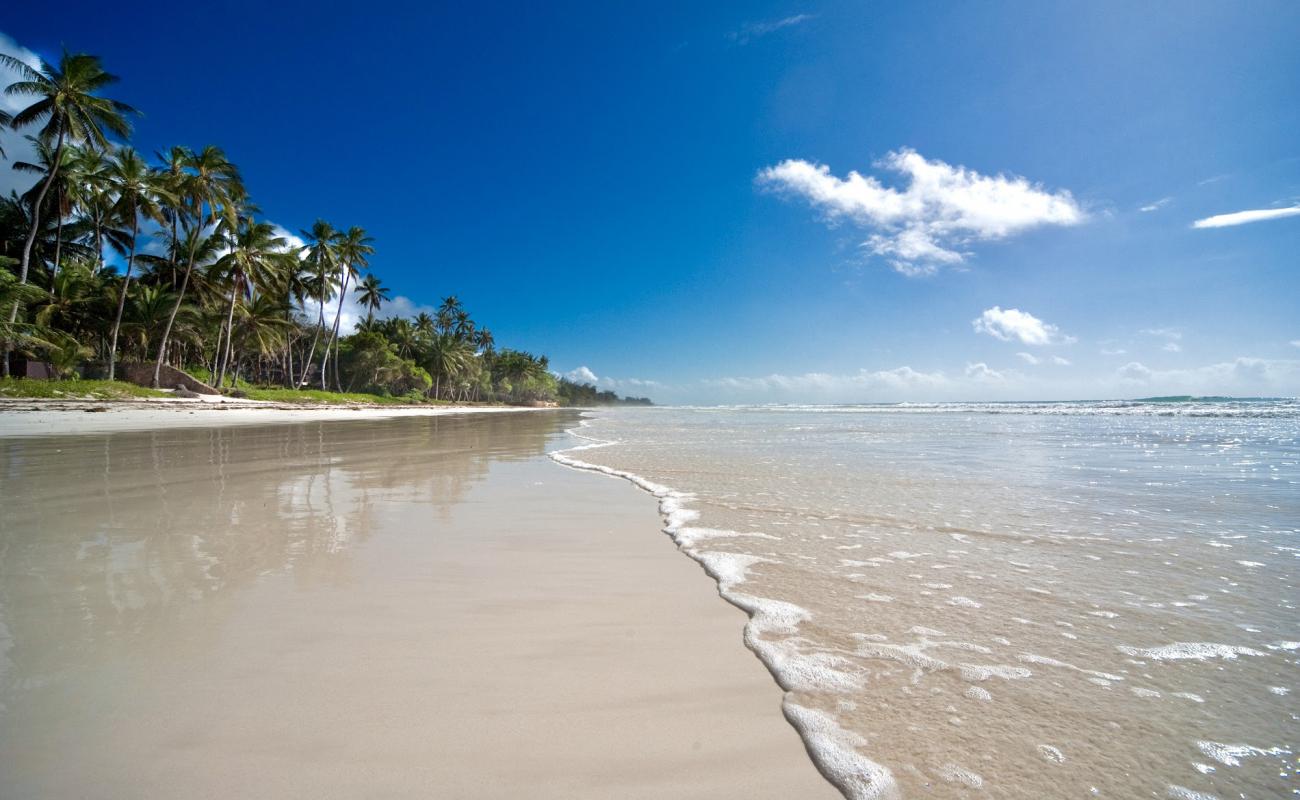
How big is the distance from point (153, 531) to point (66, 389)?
25122 millimetres

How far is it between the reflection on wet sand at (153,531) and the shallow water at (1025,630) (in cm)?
270

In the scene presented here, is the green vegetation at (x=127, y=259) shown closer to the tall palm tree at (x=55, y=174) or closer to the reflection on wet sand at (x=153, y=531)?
the tall palm tree at (x=55, y=174)

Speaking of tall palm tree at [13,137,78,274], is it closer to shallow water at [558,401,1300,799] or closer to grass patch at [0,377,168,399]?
grass patch at [0,377,168,399]

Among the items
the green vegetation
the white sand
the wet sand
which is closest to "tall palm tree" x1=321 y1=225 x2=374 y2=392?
the green vegetation

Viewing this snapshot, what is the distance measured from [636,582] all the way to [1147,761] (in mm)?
2301

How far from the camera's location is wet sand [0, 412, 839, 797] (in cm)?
153

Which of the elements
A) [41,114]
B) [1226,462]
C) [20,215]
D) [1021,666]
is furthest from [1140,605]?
[20,215]

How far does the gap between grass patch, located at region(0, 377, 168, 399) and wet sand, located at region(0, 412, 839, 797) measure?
869 inches

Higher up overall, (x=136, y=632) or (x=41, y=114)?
(x=41, y=114)

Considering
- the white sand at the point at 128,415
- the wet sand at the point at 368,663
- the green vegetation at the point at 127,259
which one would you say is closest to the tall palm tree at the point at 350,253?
the green vegetation at the point at 127,259

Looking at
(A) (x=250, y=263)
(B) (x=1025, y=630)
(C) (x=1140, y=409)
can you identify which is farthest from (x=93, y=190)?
(C) (x=1140, y=409)

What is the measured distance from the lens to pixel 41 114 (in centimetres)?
2453

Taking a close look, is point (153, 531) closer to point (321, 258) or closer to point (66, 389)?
point (66, 389)

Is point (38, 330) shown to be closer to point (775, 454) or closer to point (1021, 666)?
point (775, 454)
